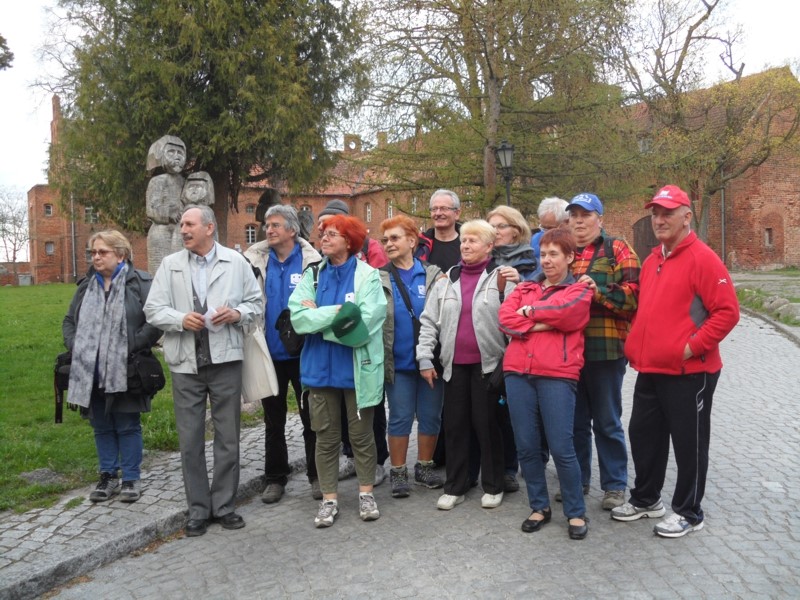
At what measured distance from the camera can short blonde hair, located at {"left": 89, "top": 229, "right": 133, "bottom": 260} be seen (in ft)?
16.9

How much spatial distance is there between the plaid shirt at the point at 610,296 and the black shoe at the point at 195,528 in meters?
2.68

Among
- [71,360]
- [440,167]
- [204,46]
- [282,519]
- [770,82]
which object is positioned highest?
[770,82]

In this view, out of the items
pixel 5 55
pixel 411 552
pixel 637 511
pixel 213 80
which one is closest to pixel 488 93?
pixel 213 80

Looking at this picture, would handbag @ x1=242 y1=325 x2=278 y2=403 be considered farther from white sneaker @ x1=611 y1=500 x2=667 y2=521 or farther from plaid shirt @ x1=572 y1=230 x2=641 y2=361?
white sneaker @ x1=611 y1=500 x2=667 y2=521

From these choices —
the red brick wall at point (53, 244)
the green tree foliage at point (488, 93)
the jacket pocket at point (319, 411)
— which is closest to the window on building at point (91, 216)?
the green tree foliage at point (488, 93)

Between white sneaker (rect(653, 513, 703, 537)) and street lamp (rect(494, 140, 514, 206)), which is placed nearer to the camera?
white sneaker (rect(653, 513, 703, 537))

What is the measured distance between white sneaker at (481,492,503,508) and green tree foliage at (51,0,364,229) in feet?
26.5

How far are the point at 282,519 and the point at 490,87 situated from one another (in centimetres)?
1189

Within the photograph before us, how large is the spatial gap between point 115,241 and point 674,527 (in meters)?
4.07

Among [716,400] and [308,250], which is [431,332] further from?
[716,400]

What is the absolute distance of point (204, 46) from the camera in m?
11.3

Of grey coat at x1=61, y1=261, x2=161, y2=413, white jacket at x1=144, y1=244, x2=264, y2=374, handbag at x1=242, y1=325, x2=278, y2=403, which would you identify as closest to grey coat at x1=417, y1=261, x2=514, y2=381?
handbag at x1=242, y1=325, x2=278, y2=403

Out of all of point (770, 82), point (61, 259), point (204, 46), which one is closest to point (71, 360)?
point (204, 46)

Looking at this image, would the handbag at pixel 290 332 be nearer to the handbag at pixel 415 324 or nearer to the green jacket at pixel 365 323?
the green jacket at pixel 365 323
